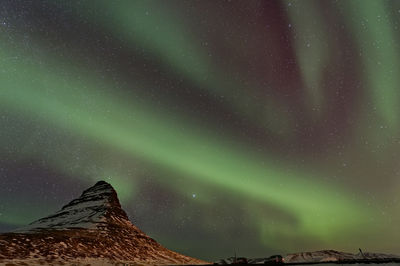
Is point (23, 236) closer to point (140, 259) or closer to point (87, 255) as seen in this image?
point (87, 255)

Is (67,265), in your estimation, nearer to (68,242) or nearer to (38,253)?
(38,253)

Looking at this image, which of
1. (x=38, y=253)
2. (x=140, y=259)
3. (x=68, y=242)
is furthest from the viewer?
(x=140, y=259)

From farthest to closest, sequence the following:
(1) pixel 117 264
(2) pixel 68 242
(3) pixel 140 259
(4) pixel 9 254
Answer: (3) pixel 140 259 < (2) pixel 68 242 < (1) pixel 117 264 < (4) pixel 9 254

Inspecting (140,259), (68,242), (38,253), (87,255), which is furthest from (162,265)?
(38,253)

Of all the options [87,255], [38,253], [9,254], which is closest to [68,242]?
[87,255]

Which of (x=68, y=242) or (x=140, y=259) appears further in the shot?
(x=140, y=259)

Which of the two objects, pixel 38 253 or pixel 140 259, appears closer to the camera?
pixel 38 253

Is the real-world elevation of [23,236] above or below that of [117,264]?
above

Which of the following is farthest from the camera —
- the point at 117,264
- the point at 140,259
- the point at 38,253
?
the point at 140,259

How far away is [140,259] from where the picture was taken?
199125 millimetres

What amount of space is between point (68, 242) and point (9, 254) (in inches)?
1751

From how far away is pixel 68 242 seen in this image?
177 meters

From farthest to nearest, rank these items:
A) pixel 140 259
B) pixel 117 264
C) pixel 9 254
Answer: pixel 140 259 < pixel 117 264 < pixel 9 254

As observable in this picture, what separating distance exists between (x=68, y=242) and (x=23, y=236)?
2261 centimetres
